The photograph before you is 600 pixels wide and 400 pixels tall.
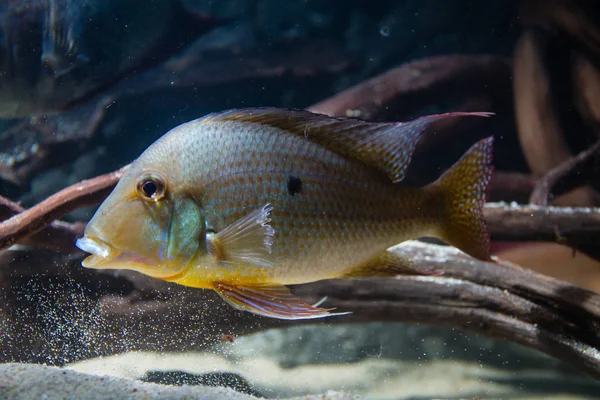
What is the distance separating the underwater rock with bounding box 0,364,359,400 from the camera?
1.48 metres

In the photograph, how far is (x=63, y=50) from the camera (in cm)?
305

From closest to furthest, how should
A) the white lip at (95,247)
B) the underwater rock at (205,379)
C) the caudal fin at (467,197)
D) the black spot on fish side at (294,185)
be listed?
the white lip at (95,247)
the black spot on fish side at (294,185)
the caudal fin at (467,197)
the underwater rock at (205,379)

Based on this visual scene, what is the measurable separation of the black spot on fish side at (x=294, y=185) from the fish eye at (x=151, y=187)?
41cm

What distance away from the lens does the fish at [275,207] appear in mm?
1223

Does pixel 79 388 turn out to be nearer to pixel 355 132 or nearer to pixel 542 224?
pixel 355 132

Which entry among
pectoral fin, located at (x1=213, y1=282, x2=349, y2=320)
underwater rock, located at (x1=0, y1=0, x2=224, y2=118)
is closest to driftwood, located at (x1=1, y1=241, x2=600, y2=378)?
underwater rock, located at (x1=0, y1=0, x2=224, y2=118)

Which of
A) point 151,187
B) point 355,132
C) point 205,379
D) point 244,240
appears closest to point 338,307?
point 205,379

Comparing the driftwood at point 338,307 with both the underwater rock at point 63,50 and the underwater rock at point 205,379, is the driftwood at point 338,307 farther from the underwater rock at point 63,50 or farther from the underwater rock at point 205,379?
the underwater rock at point 63,50

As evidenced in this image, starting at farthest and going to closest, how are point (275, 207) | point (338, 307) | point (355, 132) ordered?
point (338, 307), point (355, 132), point (275, 207)

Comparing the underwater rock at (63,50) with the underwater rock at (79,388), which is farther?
the underwater rock at (63,50)

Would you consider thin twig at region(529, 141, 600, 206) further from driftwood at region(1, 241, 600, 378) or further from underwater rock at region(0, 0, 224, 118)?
underwater rock at region(0, 0, 224, 118)

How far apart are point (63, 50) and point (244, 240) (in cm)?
274

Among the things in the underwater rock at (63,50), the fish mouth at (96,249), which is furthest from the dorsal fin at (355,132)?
the underwater rock at (63,50)

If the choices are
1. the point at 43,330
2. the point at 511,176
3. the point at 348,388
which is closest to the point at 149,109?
the point at 43,330
